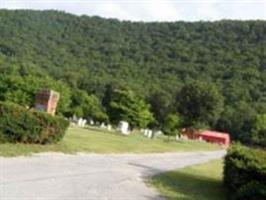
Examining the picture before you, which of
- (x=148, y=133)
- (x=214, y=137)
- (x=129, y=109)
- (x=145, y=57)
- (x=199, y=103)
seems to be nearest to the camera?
(x=129, y=109)

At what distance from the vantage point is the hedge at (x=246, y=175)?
15.1m

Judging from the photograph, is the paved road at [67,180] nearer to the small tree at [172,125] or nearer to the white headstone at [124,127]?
the white headstone at [124,127]

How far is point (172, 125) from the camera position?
2803 inches

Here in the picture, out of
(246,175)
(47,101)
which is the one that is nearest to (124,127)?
(47,101)

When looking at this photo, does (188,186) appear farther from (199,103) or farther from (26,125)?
(199,103)

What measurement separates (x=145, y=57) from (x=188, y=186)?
90994mm

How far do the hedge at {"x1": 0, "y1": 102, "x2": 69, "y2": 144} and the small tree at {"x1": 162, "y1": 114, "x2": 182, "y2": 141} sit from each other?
153ft

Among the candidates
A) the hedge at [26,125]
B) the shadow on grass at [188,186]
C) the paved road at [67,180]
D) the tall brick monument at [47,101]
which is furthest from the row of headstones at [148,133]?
the paved road at [67,180]

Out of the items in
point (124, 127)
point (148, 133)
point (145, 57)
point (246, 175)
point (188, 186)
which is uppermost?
point (145, 57)

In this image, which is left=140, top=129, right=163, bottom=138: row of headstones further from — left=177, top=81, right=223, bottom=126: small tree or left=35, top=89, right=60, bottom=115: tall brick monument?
left=35, top=89, right=60, bottom=115: tall brick monument

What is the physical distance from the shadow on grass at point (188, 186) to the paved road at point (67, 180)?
20.1 inches

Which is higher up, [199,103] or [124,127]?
[199,103]

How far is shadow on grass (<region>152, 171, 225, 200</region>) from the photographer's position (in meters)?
16.6

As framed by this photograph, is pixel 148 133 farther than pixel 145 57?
No
